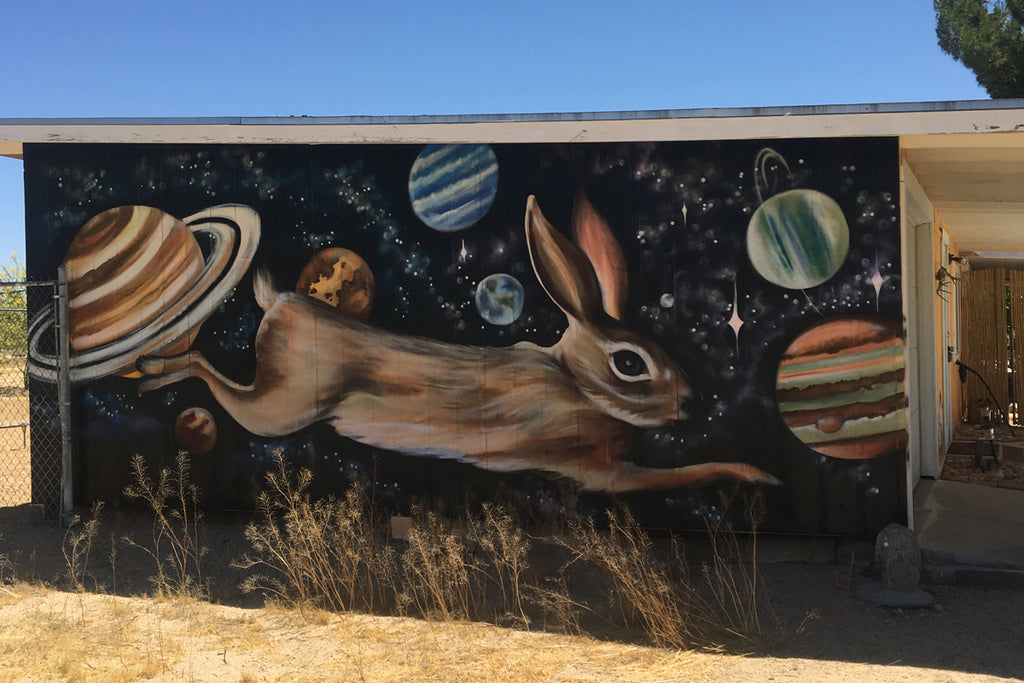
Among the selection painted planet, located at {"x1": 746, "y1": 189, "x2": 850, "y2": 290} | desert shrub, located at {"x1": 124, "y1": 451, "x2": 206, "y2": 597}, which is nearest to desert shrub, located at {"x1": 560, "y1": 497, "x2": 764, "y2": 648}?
painted planet, located at {"x1": 746, "y1": 189, "x2": 850, "y2": 290}

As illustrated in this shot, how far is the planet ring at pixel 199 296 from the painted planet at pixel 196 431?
61 cm

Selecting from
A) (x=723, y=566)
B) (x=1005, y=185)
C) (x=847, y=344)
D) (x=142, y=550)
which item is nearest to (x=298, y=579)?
(x=142, y=550)

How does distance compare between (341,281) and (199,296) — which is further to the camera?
(199,296)

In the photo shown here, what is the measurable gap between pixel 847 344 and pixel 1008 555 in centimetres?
165

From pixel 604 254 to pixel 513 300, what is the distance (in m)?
0.73

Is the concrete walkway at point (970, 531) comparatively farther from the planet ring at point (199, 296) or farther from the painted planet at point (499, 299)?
the planet ring at point (199, 296)

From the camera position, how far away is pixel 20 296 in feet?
76.4

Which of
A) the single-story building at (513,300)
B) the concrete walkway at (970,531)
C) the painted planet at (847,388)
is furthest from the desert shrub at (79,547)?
the concrete walkway at (970,531)

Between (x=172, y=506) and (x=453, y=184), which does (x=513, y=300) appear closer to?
(x=453, y=184)

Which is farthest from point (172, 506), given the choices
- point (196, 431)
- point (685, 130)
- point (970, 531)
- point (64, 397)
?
point (970, 531)

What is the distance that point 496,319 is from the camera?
6.48 m

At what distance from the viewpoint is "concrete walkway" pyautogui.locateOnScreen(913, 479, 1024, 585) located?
560 cm

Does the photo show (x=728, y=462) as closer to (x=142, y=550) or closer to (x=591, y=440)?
(x=591, y=440)

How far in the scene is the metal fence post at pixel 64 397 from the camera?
23.4 feet
